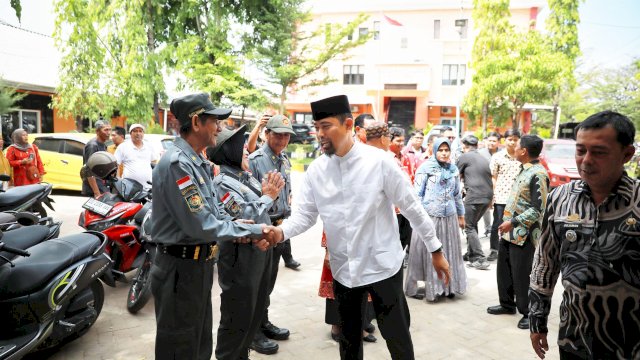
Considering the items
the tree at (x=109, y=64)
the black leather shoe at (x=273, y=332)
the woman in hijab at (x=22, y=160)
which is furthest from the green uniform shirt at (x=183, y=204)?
the tree at (x=109, y=64)

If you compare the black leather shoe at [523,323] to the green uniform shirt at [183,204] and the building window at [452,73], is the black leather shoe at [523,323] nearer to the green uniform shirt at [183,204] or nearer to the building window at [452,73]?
the green uniform shirt at [183,204]

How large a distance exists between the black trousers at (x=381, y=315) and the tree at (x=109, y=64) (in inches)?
584

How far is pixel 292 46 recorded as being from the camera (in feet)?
67.6

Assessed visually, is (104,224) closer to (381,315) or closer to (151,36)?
(381,315)

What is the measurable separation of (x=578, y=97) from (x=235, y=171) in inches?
1612

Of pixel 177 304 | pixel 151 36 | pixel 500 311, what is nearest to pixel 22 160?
pixel 177 304

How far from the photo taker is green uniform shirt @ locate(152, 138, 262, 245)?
241cm

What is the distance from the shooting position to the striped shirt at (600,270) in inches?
72.4

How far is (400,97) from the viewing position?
102 feet

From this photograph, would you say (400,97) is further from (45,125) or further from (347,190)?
(347,190)

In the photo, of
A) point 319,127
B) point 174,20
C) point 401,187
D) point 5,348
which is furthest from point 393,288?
point 174,20

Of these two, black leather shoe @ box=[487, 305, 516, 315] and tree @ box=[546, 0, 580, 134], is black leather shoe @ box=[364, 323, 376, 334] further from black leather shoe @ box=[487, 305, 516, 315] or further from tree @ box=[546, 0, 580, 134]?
tree @ box=[546, 0, 580, 134]

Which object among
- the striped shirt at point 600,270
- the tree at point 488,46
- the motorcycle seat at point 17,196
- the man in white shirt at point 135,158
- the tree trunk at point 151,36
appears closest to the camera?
the striped shirt at point 600,270

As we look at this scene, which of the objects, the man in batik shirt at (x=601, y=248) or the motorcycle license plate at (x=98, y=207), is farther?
the motorcycle license plate at (x=98, y=207)
